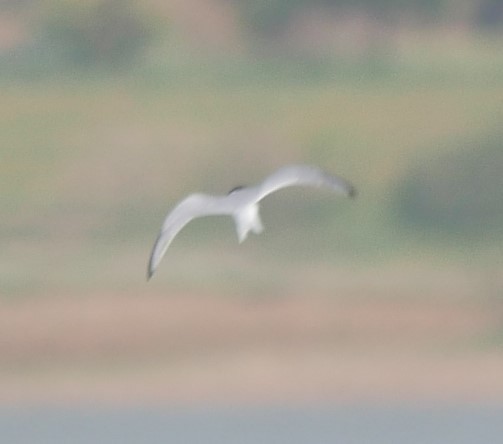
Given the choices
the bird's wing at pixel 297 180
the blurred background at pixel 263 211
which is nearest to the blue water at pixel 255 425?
the blurred background at pixel 263 211

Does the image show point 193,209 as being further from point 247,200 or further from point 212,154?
point 212,154

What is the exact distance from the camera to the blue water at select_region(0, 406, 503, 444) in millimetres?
1562

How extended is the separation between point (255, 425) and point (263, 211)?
353mm

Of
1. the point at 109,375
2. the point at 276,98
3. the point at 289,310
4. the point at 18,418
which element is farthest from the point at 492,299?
the point at 18,418

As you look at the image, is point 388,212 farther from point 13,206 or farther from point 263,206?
point 13,206

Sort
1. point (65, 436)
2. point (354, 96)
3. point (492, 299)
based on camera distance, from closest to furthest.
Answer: point (65, 436) → point (492, 299) → point (354, 96)

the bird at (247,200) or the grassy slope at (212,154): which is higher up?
the grassy slope at (212,154)

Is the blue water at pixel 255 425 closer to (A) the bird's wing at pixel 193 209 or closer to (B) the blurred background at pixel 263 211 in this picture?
Answer: (B) the blurred background at pixel 263 211

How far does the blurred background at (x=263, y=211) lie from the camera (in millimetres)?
1620

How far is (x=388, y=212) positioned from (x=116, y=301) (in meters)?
0.47

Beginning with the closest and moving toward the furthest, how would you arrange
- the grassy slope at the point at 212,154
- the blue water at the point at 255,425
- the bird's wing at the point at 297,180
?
1. the bird's wing at the point at 297,180
2. the blue water at the point at 255,425
3. the grassy slope at the point at 212,154

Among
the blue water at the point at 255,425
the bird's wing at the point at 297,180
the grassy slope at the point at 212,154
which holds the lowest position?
the blue water at the point at 255,425

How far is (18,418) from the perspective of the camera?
1.59 meters

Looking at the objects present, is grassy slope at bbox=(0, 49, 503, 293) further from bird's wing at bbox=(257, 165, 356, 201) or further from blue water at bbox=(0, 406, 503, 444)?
bird's wing at bbox=(257, 165, 356, 201)
